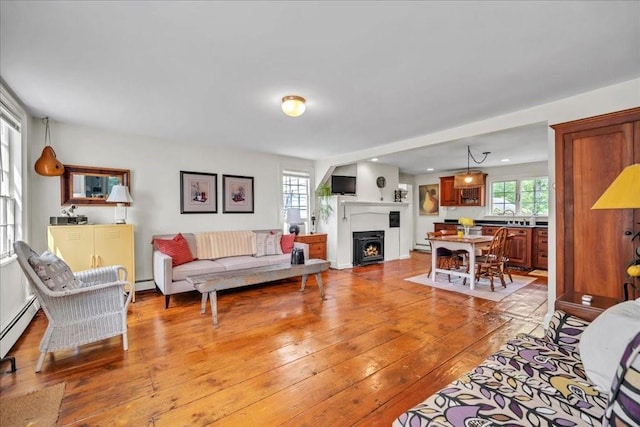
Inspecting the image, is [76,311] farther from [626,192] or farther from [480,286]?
[480,286]

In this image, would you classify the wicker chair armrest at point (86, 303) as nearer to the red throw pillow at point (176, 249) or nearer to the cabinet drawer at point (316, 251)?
the red throw pillow at point (176, 249)

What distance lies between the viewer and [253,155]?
545cm

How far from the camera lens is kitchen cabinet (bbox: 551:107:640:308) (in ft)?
8.16

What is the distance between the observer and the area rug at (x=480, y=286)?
4.15m

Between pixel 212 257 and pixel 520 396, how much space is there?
419cm

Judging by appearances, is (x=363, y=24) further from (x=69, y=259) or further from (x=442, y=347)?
(x=69, y=259)

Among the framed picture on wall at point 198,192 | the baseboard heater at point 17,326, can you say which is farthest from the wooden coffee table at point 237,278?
the framed picture on wall at point 198,192

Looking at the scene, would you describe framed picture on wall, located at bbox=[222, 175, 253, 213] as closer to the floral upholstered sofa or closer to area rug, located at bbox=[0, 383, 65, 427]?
area rug, located at bbox=[0, 383, 65, 427]

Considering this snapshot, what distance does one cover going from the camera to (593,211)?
8.74 feet

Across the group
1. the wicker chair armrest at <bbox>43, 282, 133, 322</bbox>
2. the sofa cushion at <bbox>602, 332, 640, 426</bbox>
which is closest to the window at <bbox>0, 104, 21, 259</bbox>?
the wicker chair armrest at <bbox>43, 282, 133, 322</bbox>

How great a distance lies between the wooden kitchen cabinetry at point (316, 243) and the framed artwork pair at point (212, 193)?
114 cm

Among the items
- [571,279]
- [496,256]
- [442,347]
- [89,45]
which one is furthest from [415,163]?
[89,45]

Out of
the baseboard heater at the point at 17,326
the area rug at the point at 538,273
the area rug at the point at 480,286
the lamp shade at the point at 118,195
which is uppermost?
the lamp shade at the point at 118,195

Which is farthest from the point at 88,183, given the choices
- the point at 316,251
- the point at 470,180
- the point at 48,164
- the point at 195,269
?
the point at 470,180
